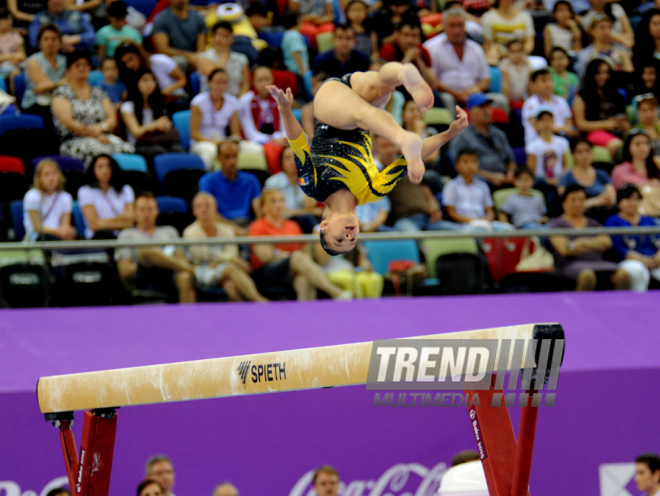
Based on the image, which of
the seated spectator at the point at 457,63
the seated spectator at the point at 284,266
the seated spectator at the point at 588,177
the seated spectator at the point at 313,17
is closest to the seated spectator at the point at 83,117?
the seated spectator at the point at 284,266

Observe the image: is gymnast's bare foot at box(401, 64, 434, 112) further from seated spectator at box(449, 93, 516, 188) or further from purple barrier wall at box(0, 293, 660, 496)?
seated spectator at box(449, 93, 516, 188)

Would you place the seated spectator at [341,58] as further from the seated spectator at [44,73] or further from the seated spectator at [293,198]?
the seated spectator at [44,73]

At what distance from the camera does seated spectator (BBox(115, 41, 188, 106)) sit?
7.35 m

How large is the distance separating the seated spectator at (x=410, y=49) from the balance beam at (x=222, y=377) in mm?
5373

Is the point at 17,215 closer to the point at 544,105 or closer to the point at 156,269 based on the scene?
the point at 156,269

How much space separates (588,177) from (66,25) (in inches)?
202

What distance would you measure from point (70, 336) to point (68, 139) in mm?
2064

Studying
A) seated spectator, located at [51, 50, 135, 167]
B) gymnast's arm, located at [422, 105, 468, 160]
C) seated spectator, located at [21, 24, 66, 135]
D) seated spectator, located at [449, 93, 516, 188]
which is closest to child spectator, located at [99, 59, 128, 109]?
seated spectator, located at [51, 50, 135, 167]

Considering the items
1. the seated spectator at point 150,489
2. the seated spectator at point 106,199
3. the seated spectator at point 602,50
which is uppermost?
the seated spectator at point 602,50

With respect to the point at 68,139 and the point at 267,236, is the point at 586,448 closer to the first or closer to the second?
the point at 267,236

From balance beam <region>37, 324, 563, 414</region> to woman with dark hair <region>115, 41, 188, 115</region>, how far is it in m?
4.25

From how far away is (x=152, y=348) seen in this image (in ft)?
17.7

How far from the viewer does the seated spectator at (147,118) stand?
714cm

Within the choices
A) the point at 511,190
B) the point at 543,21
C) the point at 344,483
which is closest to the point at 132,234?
the point at 344,483
